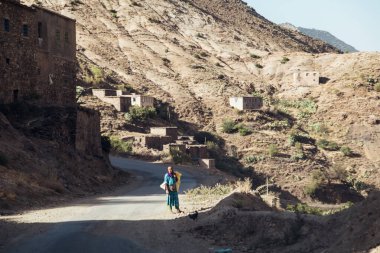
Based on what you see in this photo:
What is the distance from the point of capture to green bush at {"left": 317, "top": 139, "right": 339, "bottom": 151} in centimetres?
7738

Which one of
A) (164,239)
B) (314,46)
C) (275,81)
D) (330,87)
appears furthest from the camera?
(314,46)

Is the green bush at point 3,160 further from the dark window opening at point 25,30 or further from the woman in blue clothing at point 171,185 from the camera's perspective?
the dark window opening at point 25,30

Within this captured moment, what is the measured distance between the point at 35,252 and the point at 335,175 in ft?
194

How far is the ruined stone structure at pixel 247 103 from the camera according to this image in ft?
278

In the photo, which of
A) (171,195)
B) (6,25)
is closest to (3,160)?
(171,195)

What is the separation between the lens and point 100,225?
18.7 metres

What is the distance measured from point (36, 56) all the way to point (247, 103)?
51277 mm

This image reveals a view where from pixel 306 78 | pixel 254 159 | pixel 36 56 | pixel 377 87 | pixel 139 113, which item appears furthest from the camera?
pixel 306 78

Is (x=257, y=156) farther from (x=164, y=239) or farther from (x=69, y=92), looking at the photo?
(x=164, y=239)

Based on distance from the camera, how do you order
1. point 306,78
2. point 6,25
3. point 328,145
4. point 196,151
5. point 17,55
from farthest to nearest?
point 306,78 → point 328,145 → point 196,151 → point 17,55 → point 6,25

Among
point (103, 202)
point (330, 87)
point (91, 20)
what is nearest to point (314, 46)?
point (330, 87)

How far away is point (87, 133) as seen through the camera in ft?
124

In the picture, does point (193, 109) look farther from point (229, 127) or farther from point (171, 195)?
point (171, 195)

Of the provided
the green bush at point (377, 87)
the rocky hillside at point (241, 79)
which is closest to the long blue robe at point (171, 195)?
the rocky hillside at point (241, 79)
